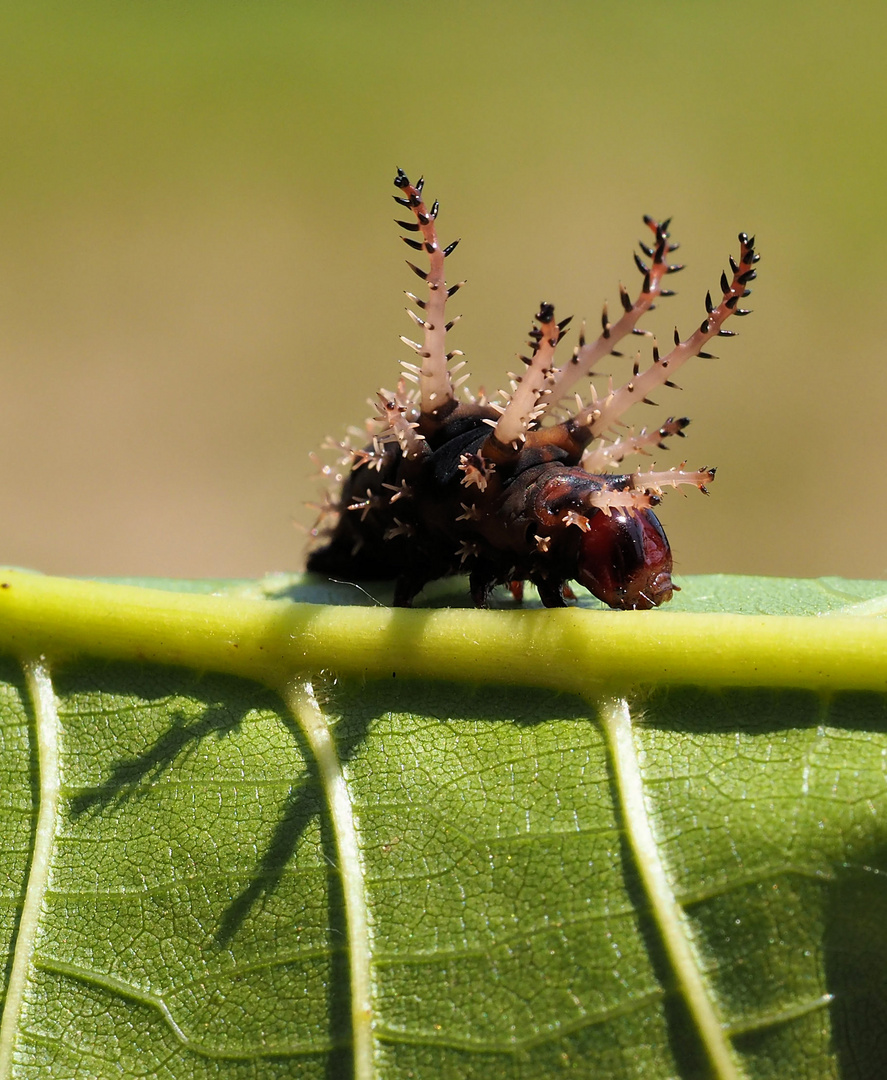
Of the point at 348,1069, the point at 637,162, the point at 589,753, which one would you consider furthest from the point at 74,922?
the point at 637,162

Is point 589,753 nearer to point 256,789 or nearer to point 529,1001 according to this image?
point 529,1001

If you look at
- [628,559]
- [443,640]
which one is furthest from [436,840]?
[628,559]

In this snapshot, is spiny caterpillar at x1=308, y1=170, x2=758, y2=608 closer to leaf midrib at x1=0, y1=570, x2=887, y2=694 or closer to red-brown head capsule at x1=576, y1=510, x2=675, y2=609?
red-brown head capsule at x1=576, y1=510, x2=675, y2=609

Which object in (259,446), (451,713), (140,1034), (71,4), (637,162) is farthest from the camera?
(71,4)

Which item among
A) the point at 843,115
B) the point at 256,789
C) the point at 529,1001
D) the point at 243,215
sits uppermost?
the point at 843,115

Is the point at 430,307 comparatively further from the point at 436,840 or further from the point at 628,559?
the point at 436,840

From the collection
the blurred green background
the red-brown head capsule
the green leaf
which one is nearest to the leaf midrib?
the green leaf
